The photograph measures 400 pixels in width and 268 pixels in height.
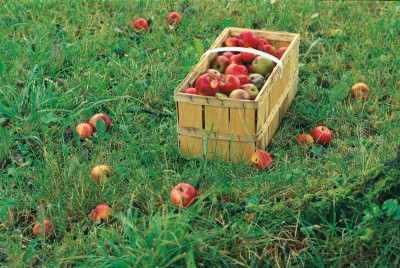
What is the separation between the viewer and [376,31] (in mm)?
5129

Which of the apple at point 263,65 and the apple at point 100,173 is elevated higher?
the apple at point 263,65

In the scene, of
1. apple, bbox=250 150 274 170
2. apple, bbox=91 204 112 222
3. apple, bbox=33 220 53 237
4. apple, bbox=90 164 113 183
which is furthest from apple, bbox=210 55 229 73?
apple, bbox=33 220 53 237

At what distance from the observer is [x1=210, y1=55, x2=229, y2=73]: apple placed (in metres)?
4.11

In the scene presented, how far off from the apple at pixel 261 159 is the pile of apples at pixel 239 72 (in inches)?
14.4

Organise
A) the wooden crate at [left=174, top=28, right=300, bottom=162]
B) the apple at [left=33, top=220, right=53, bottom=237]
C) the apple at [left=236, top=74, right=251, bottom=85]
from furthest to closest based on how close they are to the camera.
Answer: the apple at [left=236, top=74, right=251, bottom=85]
the wooden crate at [left=174, top=28, right=300, bottom=162]
the apple at [left=33, top=220, right=53, bottom=237]

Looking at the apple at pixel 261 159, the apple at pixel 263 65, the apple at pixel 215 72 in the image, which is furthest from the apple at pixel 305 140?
the apple at pixel 215 72

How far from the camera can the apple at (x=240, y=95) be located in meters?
3.55

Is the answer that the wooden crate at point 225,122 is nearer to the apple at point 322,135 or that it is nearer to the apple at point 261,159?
the apple at point 261,159

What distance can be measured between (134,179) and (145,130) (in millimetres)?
631

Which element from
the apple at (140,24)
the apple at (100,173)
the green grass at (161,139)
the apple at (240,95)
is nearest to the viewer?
the green grass at (161,139)

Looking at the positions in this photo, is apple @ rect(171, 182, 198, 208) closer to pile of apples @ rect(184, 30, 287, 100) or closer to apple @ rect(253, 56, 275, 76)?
pile of apples @ rect(184, 30, 287, 100)

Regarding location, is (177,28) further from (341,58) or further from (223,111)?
(223,111)

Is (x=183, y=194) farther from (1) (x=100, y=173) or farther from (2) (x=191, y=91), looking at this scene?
(2) (x=191, y=91)

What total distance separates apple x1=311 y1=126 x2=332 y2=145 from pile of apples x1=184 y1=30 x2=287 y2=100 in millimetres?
480
